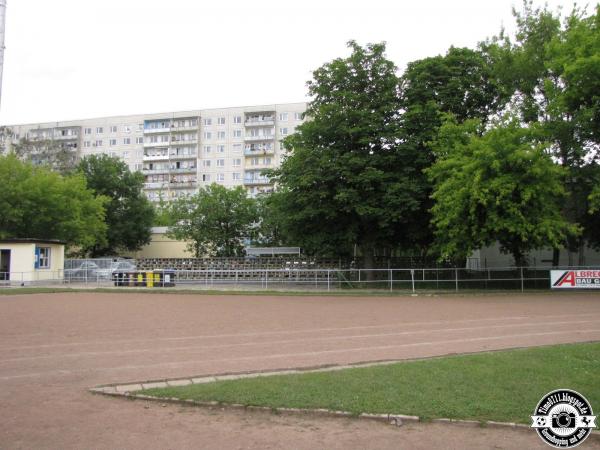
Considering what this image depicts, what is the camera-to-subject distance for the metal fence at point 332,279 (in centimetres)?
2856

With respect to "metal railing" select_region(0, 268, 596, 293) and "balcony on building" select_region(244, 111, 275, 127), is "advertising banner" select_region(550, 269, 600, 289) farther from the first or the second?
"balcony on building" select_region(244, 111, 275, 127)

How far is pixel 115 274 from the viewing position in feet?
109

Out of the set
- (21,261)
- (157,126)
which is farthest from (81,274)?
(157,126)

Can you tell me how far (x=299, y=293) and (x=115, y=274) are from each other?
13.6 meters

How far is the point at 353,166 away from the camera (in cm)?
2972

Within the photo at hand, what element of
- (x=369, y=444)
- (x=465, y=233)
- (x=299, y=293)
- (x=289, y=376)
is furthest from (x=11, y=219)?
(x=369, y=444)

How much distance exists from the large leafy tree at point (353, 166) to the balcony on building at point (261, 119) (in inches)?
2199

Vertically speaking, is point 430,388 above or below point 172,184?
below

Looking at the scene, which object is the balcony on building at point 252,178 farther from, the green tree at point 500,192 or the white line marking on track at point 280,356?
the white line marking on track at point 280,356

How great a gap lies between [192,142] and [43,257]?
59.3 metres

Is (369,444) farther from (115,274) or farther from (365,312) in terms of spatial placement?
(115,274)

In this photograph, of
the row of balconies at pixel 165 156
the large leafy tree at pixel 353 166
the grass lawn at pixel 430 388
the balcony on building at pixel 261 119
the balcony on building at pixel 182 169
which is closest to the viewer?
the grass lawn at pixel 430 388

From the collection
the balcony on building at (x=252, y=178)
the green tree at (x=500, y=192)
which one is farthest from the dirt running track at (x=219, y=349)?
the balcony on building at (x=252, y=178)

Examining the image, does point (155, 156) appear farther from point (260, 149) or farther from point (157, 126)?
point (260, 149)
